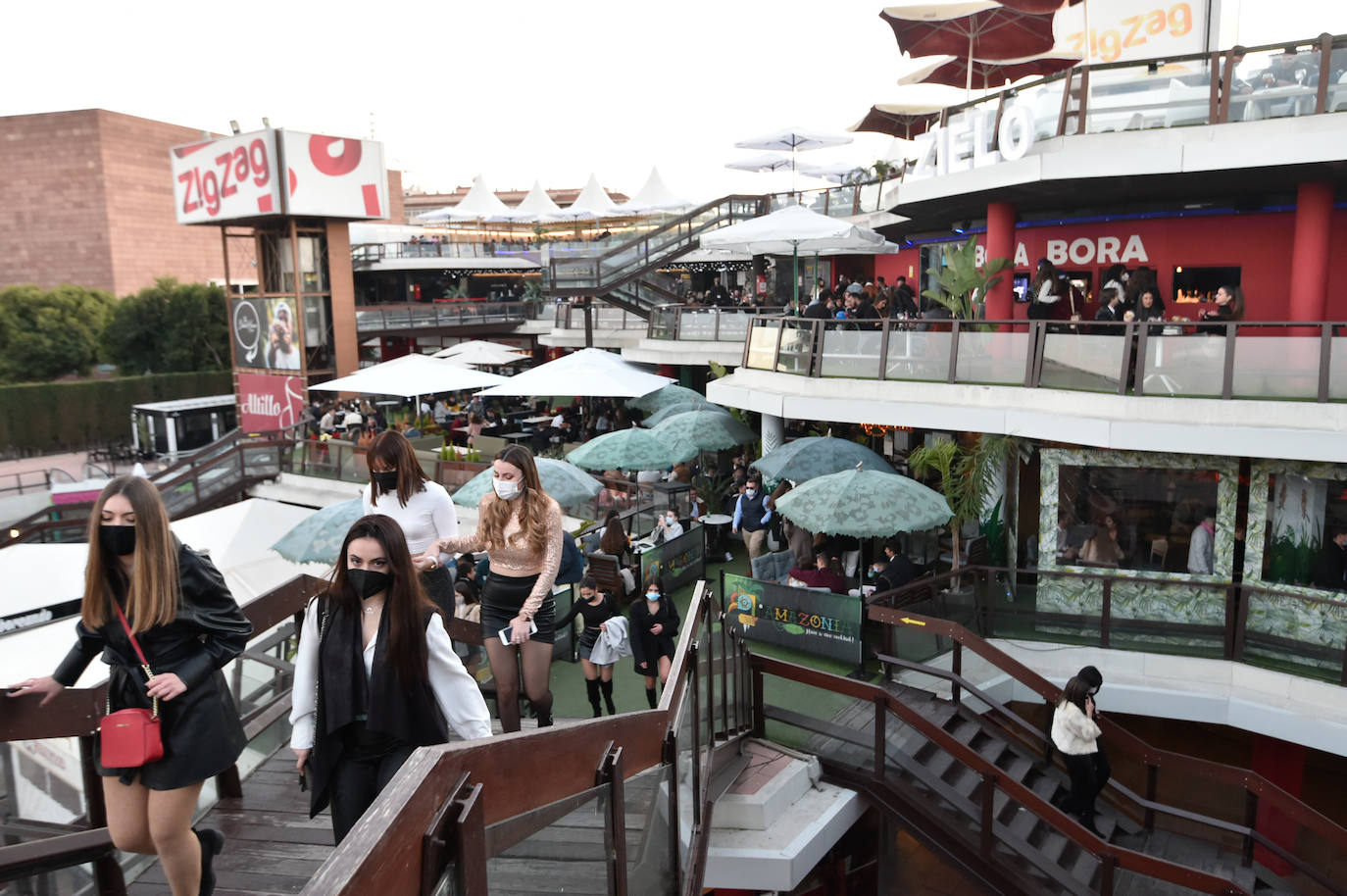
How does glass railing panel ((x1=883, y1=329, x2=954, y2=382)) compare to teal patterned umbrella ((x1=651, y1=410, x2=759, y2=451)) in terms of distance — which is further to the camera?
teal patterned umbrella ((x1=651, y1=410, x2=759, y2=451))

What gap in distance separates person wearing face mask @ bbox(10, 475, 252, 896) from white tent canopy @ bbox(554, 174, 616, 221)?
43.8 meters

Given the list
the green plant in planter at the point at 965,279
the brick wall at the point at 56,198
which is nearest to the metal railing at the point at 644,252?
the green plant in planter at the point at 965,279

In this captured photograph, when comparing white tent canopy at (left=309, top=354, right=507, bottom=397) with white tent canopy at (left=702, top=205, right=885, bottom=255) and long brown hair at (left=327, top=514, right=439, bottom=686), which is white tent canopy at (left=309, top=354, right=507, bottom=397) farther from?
long brown hair at (left=327, top=514, right=439, bottom=686)

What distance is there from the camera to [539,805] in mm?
2814

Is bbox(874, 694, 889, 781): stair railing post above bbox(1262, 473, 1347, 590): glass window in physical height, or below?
below

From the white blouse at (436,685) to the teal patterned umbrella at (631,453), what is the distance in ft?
36.5

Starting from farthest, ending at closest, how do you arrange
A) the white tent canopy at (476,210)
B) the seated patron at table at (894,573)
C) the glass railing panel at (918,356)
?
the white tent canopy at (476,210) → the glass railing panel at (918,356) → the seated patron at table at (894,573)

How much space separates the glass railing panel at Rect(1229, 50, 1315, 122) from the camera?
36.6 ft

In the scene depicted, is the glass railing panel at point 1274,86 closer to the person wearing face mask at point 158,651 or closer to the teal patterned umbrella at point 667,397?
the teal patterned umbrella at point 667,397

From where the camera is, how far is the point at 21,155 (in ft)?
174

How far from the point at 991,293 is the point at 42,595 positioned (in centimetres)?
1608

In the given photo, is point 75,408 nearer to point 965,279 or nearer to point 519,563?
point 965,279

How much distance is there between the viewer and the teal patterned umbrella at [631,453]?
14.8 meters

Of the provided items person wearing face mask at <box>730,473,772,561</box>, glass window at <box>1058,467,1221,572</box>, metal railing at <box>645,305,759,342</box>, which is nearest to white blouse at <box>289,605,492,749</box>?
person wearing face mask at <box>730,473,772,561</box>
